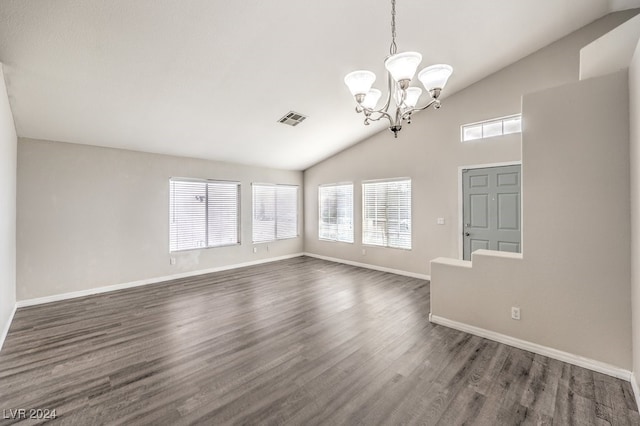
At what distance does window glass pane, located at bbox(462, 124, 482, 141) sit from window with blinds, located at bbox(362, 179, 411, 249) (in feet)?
4.27

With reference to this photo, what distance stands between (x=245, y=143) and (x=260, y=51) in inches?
100

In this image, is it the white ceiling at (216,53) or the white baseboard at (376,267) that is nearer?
the white ceiling at (216,53)

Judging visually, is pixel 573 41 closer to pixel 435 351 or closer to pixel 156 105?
pixel 435 351

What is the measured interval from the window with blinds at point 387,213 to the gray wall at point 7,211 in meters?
5.74

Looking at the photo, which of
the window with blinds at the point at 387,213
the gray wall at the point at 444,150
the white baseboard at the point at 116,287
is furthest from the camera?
the window with blinds at the point at 387,213

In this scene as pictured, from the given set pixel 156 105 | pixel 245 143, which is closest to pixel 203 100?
pixel 156 105

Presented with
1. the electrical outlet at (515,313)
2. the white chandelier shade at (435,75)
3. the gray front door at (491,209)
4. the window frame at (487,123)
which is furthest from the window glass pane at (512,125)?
the electrical outlet at (515,313)

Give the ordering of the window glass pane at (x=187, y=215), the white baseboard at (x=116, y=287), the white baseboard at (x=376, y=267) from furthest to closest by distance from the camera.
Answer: the window glass pane at (x=187, y=215), the white baseboard at (x=376, y=267), the white baseboard at (x=116, y=287)

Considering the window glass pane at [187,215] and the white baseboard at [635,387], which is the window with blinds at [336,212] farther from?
the white baseboard at [635,387]

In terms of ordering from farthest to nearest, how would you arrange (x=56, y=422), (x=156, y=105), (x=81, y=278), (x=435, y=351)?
(x=81, y=278) < (x=156, y=105) < (x=435, y=351) < (x=56, y=422)

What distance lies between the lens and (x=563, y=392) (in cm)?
216

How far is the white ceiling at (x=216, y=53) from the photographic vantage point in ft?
8.23

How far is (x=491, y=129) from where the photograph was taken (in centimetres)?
460

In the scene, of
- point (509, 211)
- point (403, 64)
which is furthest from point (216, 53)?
point (509, 211)
